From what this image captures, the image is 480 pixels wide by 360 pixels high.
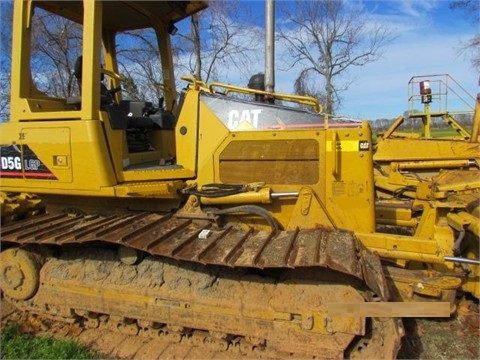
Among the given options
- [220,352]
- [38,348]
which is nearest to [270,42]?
[220,352]

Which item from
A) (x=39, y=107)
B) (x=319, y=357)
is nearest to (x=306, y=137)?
(x=319, y=357)

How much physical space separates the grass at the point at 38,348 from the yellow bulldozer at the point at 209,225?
0.83 feet

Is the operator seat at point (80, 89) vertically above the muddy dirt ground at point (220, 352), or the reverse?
the operator seat at point (80, 89)

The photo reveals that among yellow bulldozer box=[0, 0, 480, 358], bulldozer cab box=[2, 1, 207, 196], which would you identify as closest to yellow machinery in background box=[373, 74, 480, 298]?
yellow bulldozer box=[0, 0, 480, 358]

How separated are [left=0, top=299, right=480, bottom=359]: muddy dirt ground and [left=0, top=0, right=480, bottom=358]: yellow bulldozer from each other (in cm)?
11

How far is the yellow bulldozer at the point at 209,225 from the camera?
119 inches

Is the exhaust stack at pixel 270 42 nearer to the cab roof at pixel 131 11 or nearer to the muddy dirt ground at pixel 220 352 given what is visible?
the cab roof at pixel 131 11

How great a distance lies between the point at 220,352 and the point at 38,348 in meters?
1.51

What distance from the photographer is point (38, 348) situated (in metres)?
3.38

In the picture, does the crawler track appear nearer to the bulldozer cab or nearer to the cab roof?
the bulldozer cab

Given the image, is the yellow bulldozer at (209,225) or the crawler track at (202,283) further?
the yellow bulldozer at (209,225)

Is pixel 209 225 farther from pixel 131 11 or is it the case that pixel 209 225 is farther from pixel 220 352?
pixel 131 11

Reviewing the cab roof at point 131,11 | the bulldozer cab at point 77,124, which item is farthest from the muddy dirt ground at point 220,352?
the cab roof at point 131,11

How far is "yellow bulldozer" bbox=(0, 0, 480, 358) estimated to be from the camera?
9.91 feet
